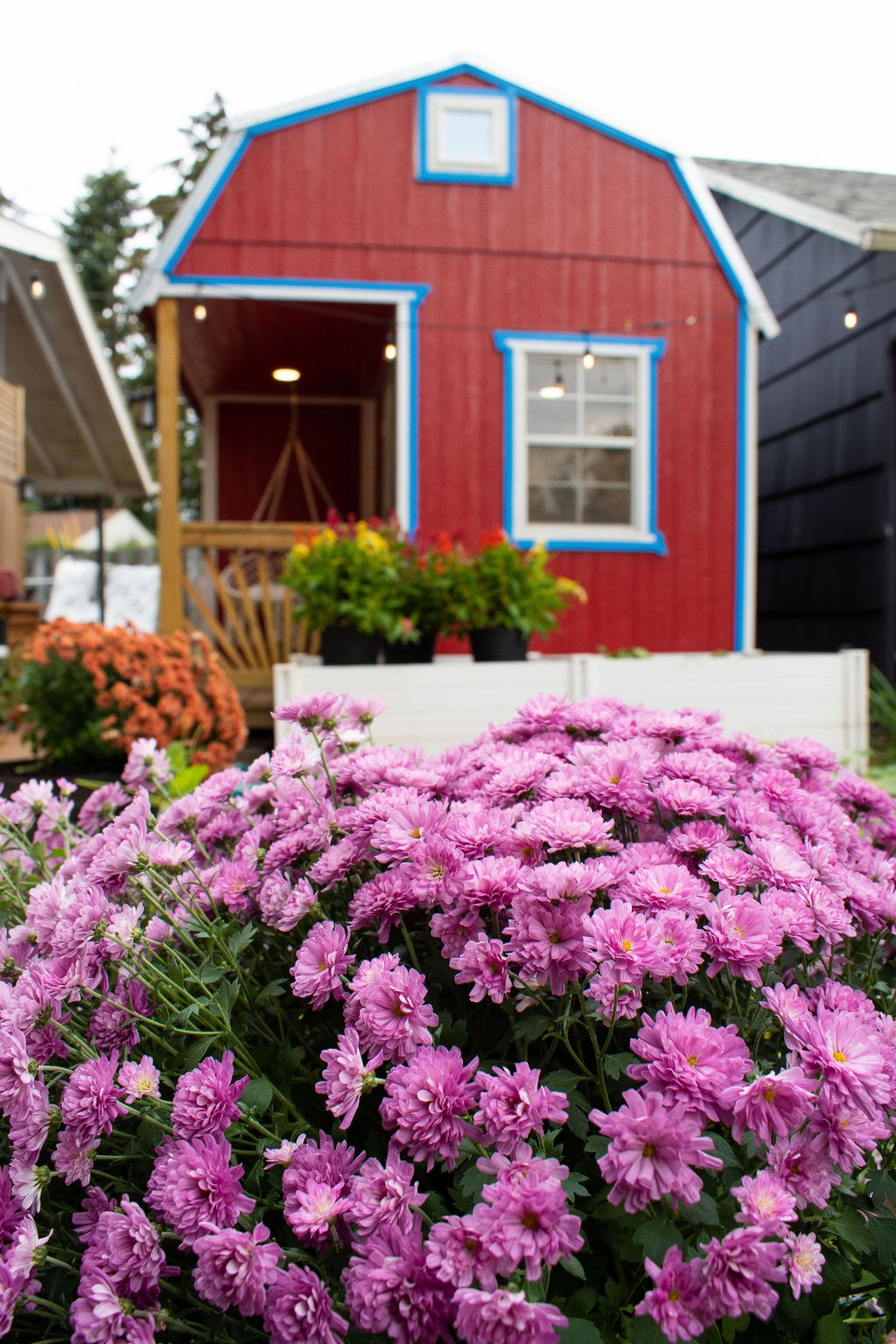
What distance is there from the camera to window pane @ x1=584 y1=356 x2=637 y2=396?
6.85 m

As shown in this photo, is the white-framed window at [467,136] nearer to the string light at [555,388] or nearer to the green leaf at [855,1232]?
the string light at [555,388]

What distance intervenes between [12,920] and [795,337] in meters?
9.31

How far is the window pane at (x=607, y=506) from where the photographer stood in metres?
6.88

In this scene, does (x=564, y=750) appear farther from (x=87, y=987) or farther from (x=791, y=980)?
(x=87, y=987)

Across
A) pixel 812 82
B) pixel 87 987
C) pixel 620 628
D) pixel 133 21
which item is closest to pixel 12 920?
pixel 87 987

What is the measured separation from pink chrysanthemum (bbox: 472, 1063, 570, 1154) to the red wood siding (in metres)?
6.00

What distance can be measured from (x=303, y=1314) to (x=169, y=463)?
611 centimetres

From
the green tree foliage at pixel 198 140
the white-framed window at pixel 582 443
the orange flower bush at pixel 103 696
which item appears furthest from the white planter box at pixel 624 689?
the green tree foliage at pixel 198 140

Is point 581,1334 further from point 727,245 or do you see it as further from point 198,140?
point 198,140

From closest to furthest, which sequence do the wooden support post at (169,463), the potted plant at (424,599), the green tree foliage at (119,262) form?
the potted plant at (424,599) < the wooden support post at (169,463) < the green tree foliage at (119,262)

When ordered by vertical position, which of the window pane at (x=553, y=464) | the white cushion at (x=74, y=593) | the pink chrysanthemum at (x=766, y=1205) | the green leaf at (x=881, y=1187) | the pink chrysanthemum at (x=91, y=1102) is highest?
the window pane at (x=553, y=464)

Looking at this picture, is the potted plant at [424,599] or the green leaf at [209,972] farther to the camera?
the potted plant at [424,599]

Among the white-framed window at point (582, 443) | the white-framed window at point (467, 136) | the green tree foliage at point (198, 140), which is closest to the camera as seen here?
the white-framed window at point (467, 136)

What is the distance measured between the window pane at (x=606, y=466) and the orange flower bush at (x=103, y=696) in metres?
3.87
